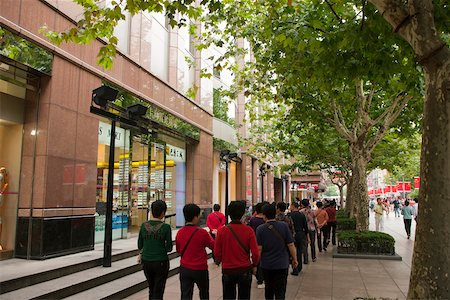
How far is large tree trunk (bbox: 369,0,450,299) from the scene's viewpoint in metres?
4.61

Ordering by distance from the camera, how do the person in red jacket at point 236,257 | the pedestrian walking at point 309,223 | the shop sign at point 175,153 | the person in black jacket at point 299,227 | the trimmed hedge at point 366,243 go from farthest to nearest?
the shop sign at point 175,153
the trimmed hedge at point 366,243
the pedestrian walking at point 309,223
the person in black jacket at point 299,227
the person in red jacket at point 236,257

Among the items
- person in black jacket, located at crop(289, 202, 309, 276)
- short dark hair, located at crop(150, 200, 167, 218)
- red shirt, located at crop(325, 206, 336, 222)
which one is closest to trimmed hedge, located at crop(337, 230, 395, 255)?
red shirt, located at crop(325, 206, 336, 222)

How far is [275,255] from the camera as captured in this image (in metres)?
5.28

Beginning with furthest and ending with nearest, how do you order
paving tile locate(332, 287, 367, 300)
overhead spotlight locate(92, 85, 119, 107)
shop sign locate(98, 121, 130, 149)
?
shop sign locate(98, 121, 130, 149)
overhead spotlight locate(92, 85, 119, 107)
paving tile locate(332, 287, 367, 300)

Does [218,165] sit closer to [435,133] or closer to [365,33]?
[365,33]

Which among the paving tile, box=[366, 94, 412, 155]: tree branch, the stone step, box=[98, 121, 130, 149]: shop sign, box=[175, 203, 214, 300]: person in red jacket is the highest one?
box=[366, 94, 412, 155]: tree branch

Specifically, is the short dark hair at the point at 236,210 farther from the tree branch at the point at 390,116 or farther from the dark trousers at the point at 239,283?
the tree branch at the point at 390,116

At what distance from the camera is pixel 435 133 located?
15.7 feet

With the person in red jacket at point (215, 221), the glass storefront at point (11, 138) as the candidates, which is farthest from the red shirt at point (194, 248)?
the glass storefront at point (11, 138)

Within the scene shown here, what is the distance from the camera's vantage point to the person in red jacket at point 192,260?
16.2 feet

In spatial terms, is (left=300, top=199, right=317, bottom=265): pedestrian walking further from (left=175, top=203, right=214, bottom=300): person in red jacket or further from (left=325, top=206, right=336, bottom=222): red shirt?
(left=175, top=203, right=214, bottom=300): person in red jacket

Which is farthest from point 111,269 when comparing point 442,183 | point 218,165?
point 218,165

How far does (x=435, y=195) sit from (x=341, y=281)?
15.3 feet

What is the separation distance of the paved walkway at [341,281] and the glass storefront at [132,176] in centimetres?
373
